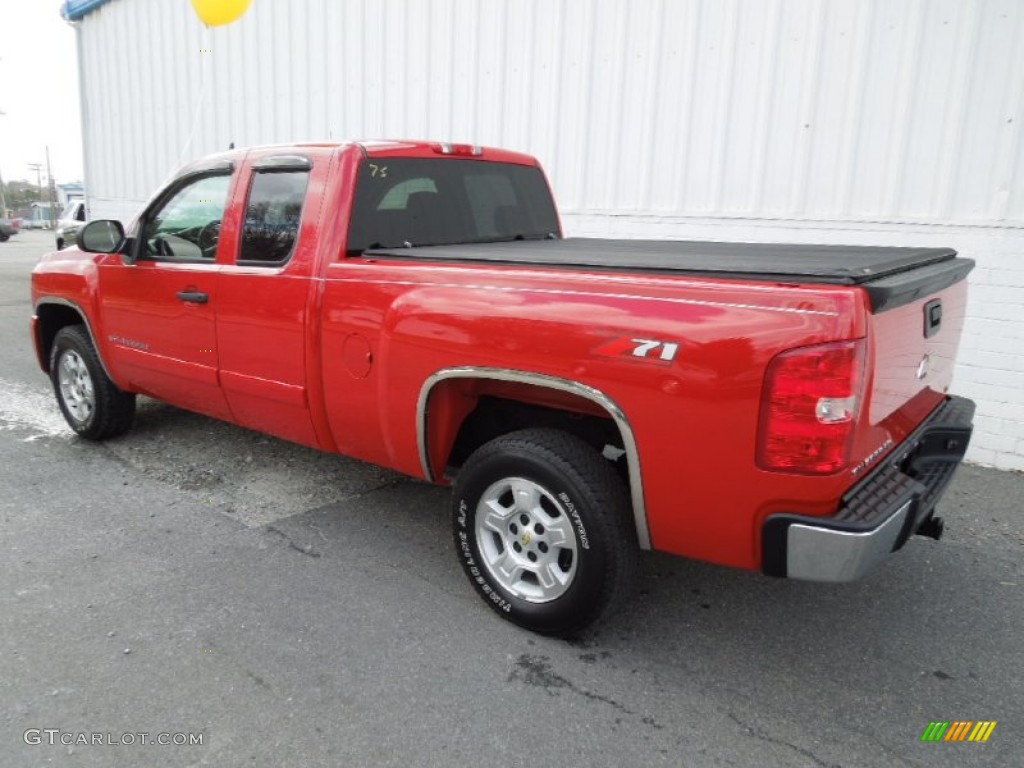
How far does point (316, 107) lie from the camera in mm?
9156

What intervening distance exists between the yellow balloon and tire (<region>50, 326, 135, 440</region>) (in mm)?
6352

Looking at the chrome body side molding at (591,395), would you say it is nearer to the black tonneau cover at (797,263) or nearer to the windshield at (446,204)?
the black tonneau cover at (797,263)

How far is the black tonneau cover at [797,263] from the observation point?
89.1 inches

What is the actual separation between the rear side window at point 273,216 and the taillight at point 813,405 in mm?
2360

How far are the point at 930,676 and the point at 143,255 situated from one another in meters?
4.42

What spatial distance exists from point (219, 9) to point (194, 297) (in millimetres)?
7539

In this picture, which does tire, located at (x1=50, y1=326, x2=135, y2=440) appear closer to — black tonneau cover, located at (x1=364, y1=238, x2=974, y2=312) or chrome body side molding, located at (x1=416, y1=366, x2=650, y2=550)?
black tonneau cover, located at (x1=364, y1=238, x2=974, y2=312)

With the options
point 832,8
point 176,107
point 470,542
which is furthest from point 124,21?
point 470,542

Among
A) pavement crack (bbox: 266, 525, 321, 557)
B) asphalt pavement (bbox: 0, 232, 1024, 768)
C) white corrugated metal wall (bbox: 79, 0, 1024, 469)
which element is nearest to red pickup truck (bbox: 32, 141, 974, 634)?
asphalt pavement (bbox: 0, 232, 1024, 768)

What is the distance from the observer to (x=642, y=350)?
2424mm

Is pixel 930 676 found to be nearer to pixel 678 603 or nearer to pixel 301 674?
pixel 678 603

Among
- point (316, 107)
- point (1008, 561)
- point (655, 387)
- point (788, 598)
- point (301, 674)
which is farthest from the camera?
point (316, 107)

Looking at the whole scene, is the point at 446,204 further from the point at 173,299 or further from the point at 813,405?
the point at 813,405

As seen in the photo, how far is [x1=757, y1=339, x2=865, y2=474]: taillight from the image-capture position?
2.13 metres
